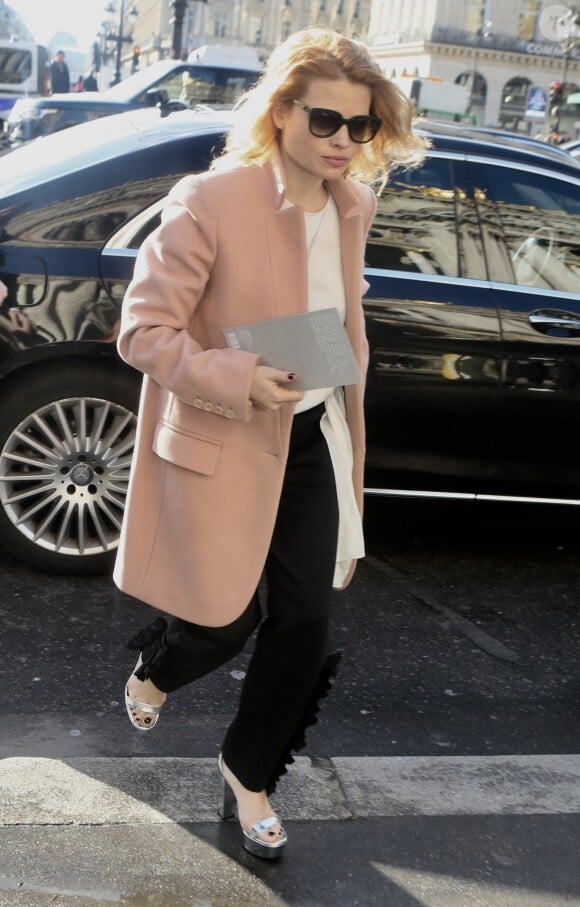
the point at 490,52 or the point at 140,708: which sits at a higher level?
the point at 140,708

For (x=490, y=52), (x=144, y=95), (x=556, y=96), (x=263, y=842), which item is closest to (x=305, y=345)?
(x=263, y=842)

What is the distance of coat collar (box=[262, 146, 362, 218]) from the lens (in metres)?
2.66

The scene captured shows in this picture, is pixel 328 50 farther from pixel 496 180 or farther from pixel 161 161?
pixel 496 180

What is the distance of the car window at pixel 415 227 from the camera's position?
15.5 ft

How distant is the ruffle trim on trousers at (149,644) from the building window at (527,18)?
93624 millimetres

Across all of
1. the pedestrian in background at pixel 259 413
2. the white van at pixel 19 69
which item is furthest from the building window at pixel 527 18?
the pedestrian in background at pixel 259 413

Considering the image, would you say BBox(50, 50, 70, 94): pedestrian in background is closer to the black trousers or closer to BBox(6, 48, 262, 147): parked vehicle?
BBox(6, 48, 262, 147): parked vehicle

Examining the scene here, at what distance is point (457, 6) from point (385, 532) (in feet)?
303

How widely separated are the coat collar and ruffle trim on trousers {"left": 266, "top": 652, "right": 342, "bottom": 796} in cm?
99

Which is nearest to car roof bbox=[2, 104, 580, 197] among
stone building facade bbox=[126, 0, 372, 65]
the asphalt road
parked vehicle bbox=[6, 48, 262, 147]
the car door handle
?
the car door handle

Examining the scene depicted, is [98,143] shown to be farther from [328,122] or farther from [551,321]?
[328,122]

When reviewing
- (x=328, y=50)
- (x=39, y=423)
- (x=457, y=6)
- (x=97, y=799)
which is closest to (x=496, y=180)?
(x=39, y=423)

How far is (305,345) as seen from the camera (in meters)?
2.59

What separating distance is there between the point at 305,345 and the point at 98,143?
2.46 metres
